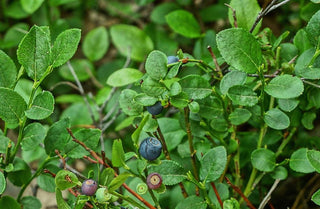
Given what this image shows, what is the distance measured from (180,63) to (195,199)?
29 centimetres

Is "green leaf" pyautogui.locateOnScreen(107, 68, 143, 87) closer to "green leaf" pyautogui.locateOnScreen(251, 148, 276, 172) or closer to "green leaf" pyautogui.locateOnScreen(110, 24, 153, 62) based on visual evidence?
"green leaf" pyautogui.locateOnScreen(251, 148, 276, 172)

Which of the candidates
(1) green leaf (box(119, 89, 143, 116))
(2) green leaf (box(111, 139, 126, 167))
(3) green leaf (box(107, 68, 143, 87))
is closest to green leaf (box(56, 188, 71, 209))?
(2) green leaf (box(111, 139, 126, 167))

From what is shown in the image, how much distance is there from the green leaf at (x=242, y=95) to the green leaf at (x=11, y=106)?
43 centimetres

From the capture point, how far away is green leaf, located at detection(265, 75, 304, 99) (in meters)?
0.81

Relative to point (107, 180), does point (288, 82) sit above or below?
above

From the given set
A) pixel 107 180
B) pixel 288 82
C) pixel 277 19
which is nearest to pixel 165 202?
pixel 107 180

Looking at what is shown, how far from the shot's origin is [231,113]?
94cm

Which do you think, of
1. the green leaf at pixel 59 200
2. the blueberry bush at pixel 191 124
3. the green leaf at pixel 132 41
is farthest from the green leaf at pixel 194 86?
the green leaf at pixel 132 41

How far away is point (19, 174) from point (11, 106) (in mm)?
A: 260

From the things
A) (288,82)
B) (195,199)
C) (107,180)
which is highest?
(288,82)

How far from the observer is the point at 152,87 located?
0.86 m

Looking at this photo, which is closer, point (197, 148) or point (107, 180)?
point (107, 180)

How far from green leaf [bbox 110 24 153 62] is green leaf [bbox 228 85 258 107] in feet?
2.38

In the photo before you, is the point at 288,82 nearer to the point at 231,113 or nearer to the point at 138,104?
the point at 231,113
